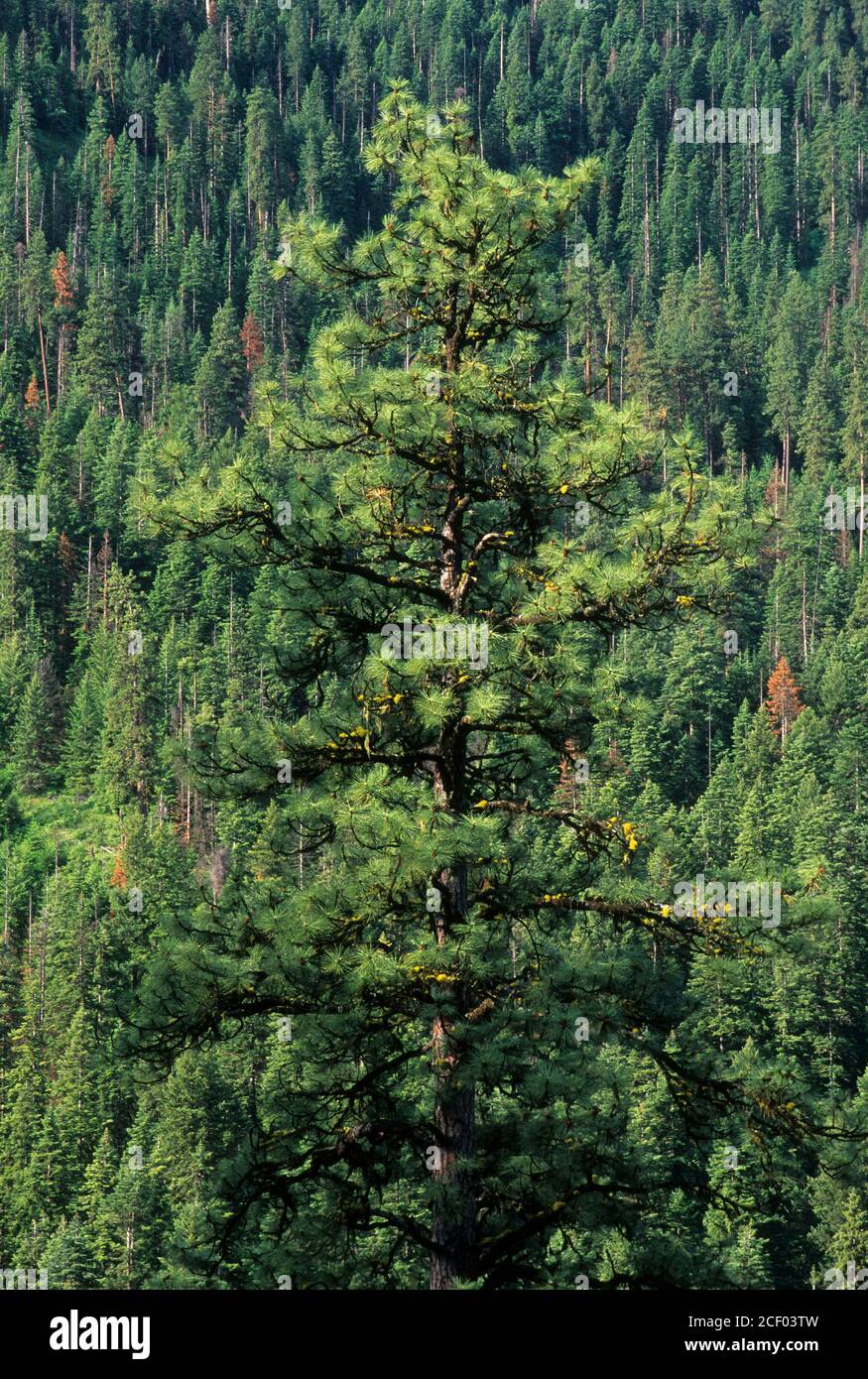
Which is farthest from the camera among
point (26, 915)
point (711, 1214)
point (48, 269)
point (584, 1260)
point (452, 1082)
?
point (48, 269)

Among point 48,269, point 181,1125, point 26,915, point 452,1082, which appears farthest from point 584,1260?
point 48,269

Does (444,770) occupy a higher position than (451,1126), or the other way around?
(444,770)

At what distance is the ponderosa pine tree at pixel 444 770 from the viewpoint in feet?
48.7

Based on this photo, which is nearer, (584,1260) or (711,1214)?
(584,1260)

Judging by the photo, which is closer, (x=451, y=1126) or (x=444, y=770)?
(x=451, y=1126)

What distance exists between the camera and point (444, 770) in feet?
52.3

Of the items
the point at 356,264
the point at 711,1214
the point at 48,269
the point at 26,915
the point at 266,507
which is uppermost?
the point at 48,269

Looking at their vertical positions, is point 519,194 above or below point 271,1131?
above

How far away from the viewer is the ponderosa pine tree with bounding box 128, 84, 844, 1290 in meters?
14.8

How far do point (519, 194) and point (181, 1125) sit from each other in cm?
5987
